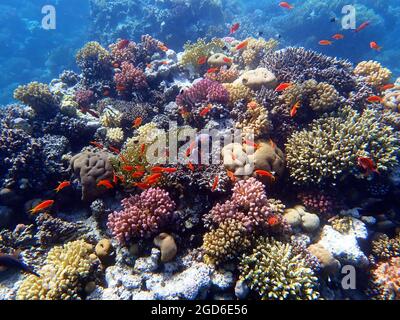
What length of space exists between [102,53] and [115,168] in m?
6.68

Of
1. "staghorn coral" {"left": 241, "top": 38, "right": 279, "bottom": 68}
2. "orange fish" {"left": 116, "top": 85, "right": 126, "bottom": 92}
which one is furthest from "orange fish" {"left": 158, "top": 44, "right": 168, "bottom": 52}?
"staghorn coral" {"left": 241, "top": 38, "right": 279, "bottom": 68}

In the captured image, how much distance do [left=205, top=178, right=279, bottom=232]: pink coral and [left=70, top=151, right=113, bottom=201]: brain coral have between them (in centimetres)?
255

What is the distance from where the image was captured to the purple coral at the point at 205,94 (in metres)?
7.12

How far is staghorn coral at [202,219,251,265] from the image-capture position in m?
4.71

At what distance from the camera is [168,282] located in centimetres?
461

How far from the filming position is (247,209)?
512 centimetres

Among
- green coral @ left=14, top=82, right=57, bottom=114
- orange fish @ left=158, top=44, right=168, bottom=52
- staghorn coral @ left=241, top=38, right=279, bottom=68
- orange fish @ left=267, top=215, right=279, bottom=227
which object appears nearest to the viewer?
orange fish @ left=267, top=215, right=279, bottom=227

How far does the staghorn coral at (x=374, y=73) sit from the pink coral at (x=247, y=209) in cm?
632

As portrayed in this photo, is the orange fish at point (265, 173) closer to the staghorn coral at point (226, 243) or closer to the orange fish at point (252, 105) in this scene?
the staghorn coral at point (226, 243)

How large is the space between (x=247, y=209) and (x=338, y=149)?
8.41 feet

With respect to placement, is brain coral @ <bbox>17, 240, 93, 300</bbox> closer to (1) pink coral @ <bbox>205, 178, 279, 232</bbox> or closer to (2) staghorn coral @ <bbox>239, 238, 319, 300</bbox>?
(1) pink coral @ <bbox>205, 178, 279, 232</bbox>

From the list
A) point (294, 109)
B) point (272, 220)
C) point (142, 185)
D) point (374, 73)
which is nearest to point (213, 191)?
point (272, 220)

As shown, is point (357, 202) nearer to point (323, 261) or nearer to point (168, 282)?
point (323, 261)

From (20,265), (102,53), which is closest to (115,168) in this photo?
(20,265)
